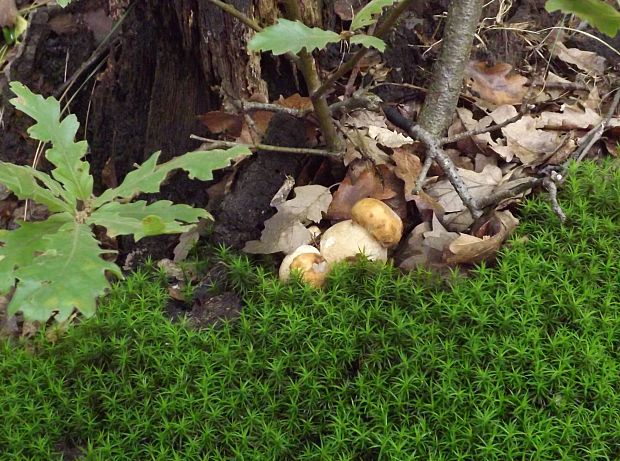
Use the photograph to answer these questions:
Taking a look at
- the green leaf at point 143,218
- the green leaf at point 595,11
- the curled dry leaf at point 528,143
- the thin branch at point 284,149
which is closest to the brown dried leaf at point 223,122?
the thin branch at point 284,149

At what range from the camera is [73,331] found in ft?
9.48

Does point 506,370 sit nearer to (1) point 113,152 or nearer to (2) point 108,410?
(2) point 108,410

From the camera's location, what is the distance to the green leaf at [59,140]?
228 centimetres

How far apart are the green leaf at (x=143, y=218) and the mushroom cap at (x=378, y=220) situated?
34.1 inches

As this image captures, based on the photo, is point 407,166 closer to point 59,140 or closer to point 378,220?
point 378,220

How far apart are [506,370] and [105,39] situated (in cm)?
275

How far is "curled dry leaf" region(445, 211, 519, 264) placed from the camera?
276 cm

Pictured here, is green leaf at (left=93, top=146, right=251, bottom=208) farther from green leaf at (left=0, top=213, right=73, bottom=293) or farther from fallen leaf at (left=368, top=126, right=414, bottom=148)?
fallen leaf at (left=368, top=126, right=414, bottom=148)

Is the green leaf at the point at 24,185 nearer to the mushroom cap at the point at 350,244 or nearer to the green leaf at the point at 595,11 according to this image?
the mushroom cap at the point at 350,244

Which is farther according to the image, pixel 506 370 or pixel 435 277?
pixel 435 277

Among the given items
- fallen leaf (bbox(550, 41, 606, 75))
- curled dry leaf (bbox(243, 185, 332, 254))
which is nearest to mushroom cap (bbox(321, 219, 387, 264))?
curled dry leaf (bbox(243, 185, 332, 254))

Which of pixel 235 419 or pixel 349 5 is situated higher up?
pixel 349 5

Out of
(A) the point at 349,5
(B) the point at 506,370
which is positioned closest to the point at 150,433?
(B) the point at 506,370

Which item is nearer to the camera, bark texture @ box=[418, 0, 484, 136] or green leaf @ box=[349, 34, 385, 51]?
green leaf @ box=[349, 34, 385, 51]
